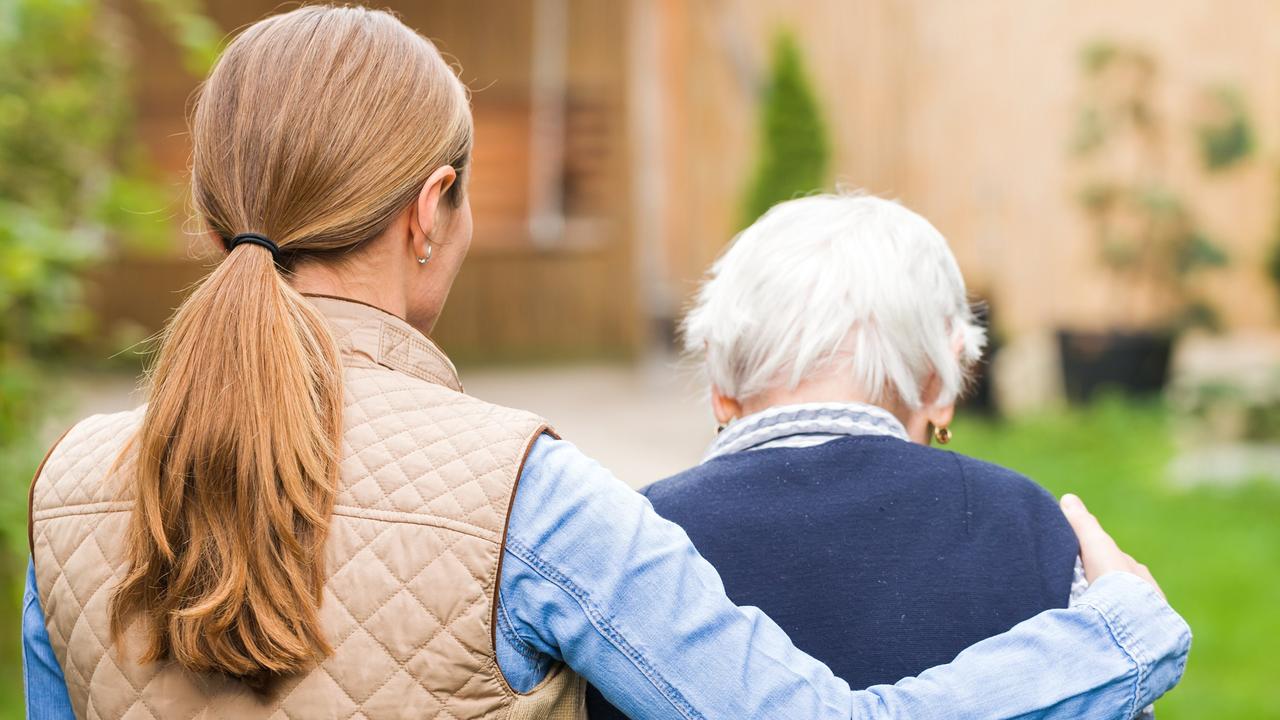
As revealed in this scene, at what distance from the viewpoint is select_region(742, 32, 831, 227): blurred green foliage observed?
8.73 meters

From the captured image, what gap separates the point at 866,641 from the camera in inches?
61.6

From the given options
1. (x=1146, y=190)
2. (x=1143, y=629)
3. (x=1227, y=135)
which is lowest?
(x=1146, y=190)

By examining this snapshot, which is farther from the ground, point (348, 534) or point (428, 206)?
point (428, 206)

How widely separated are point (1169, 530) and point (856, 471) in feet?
15.1

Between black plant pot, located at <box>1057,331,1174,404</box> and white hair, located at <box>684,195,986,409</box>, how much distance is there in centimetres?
715

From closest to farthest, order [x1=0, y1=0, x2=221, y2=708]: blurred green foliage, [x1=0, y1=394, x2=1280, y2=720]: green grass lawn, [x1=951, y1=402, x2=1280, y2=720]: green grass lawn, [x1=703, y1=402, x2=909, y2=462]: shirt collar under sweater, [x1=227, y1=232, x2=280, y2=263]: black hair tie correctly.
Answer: [x1=227, y1=232, x2=280, y2=263]: black hair tie
[x1=703, y1=402, x2=909, y2=462]: shirt collar under sweater
[x1=0, y1=0, x2=221, y2=708]: blurred green foliage
[x1=0, y1=394, x2=1280, y2=720]: green grass lawn
[x1=951, y1=402, x2=1280, y2=720]: green grass lawn

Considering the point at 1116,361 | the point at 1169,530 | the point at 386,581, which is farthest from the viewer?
the point at 1116,361

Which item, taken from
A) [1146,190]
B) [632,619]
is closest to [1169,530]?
[1146,190]

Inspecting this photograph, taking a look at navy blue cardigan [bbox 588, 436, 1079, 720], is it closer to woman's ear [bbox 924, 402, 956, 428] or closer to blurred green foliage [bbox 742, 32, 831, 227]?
woman's ear [bbox 924, 402, 956, 428]

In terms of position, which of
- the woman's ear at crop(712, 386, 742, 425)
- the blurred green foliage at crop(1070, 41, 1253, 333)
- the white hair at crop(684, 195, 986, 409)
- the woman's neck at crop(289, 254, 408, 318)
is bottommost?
the blurred green foliage at crop(1070, 41, 1253, 333)

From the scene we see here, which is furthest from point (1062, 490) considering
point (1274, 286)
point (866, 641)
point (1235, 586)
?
point (866, 641)

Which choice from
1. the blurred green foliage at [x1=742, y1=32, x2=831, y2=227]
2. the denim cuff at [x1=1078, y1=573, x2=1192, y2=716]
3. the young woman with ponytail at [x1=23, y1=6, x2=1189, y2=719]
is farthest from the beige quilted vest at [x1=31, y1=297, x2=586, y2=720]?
the blurred green foliage at [x1=742, y1=32, x2=831, y2=227]

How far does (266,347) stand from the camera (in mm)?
1288

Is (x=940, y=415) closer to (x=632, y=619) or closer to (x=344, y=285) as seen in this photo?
(x=632, y=619)
